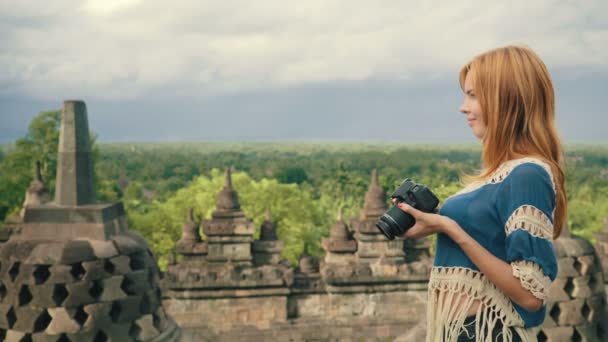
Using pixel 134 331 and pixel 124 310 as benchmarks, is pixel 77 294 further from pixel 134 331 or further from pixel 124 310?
pixel 134 331

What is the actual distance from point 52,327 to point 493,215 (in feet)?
11.1

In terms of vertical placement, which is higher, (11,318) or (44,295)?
(44,295)

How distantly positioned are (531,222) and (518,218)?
0.13 ft

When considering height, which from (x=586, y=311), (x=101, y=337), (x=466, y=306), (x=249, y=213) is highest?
(x=466, y=306)

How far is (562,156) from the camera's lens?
2.11 metres

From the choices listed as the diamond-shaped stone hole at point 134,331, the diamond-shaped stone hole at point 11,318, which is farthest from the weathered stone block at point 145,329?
the diamond-shaped stone hole at point 11,318

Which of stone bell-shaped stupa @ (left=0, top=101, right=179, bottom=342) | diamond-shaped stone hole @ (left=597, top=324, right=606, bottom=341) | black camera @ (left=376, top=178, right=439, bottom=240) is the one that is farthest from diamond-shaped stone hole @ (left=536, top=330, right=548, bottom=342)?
black camera @ (left=376, top=178, right=439, bottom=240)

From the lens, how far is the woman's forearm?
1947 mm

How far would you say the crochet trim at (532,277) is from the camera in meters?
1.91

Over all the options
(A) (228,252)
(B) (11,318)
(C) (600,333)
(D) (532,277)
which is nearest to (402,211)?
(D) (532,277)

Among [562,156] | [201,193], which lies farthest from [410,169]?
[562,156]

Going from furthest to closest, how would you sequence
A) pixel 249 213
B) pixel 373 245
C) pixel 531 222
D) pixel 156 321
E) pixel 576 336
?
1. pixel 249 213
2. pixel 373 245
3. pixel 576 336
4. pixel 156 321
5. pixel 531 222

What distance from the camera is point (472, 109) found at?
2.11 metres

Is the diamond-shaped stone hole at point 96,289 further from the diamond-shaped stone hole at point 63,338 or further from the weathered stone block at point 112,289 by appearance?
the diamond-shaped stone hole at point 63,338
